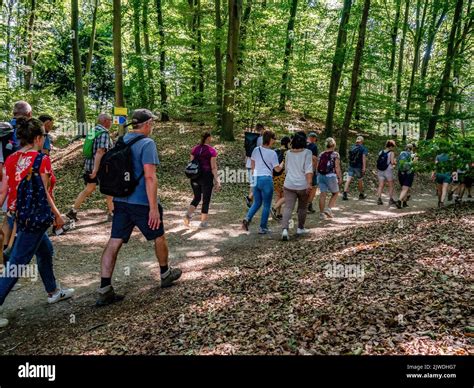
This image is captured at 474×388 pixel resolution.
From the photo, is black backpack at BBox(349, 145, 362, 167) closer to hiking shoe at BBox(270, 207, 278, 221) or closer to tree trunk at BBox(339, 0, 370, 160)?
hiking shoe at BBox(270, 207, 278, 221)

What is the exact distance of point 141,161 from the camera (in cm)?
480

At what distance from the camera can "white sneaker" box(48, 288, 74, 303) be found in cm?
512

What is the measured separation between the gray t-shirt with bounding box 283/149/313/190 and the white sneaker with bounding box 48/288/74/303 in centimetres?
447

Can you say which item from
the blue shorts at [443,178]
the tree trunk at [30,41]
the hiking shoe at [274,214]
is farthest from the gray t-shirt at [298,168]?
the tree trunk at [30,41]

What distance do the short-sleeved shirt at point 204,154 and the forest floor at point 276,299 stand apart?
1.89 m

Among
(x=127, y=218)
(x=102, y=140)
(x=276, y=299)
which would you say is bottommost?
(x=276, y=299)

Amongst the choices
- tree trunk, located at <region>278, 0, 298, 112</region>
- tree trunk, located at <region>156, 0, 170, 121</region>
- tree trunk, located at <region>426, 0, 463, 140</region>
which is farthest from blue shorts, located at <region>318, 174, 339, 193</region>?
tree trunk, located at <region>426, 0, 463, 140</region>

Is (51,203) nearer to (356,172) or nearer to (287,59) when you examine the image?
(356,172)

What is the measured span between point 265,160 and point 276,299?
4330 millimetres

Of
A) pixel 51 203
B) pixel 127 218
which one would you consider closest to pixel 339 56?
pixel 127 218
